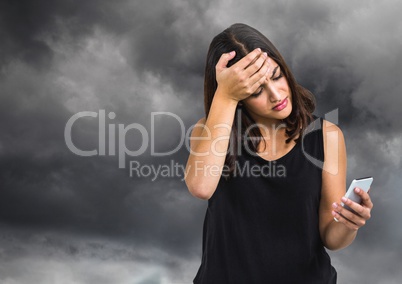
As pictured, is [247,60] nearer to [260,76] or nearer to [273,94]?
[260,76]

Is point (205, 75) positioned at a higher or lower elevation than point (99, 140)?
lower

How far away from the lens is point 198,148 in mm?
3371

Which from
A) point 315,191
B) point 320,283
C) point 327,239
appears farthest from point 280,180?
point 320,283

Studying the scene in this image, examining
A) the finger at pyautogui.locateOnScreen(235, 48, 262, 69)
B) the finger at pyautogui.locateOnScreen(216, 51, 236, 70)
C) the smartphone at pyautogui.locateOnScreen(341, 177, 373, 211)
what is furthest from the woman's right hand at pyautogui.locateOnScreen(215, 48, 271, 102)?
the smartphone at pyautogui.locateOnScreen(341, 177, 373, 211)

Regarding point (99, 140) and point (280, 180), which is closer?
point (280, 180)

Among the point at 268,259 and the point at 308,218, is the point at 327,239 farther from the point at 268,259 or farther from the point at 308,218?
the point at 268,259

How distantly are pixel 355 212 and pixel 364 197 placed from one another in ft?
0.39

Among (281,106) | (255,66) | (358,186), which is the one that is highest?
(255,66)

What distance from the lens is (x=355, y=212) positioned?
3178 mm

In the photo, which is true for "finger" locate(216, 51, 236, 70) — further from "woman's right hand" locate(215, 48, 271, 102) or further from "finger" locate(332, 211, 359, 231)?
"finger" locate(332, 211, 359, 231)

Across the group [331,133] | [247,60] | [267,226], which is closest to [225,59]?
[247,60]

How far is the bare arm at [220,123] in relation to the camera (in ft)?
10.9

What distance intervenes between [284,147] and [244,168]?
1.07 ft

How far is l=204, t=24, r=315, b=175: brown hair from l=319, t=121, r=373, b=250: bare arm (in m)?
0.22
